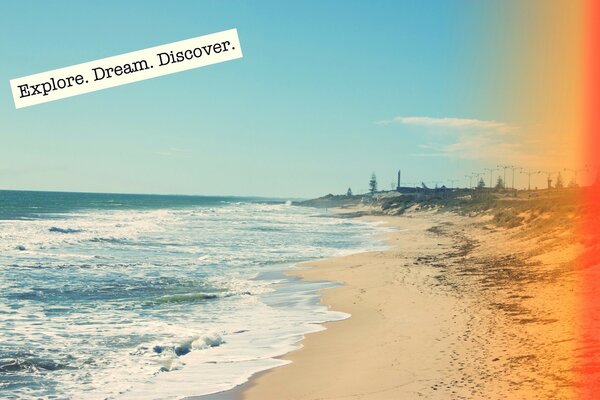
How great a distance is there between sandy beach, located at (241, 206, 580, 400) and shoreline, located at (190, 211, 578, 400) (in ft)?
0.07

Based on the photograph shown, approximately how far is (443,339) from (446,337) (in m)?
0.16

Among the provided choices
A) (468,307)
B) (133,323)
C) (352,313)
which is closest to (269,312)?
(352,313)

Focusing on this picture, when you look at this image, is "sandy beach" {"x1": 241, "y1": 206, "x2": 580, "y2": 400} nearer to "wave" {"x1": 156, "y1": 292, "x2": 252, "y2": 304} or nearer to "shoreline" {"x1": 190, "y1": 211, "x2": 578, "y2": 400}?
"shoreline" {"x1": 190, "y1": 211, "x2": 578, "y2": 400}

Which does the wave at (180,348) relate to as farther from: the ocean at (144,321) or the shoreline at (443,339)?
the shoreline at (443,339)

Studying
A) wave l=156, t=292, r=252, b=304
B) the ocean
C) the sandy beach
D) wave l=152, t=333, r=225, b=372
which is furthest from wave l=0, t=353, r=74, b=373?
wave l=156, t=292, r=252, b=304

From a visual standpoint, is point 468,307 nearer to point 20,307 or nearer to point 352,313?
point 352,313

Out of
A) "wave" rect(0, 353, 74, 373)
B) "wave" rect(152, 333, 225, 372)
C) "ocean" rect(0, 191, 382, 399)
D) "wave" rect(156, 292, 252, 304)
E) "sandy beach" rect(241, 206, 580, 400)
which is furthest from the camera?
"wave" rect(156, 292, 252, 304)

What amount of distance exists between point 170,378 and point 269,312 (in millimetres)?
6679

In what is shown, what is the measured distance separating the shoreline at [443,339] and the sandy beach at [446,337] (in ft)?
0.07

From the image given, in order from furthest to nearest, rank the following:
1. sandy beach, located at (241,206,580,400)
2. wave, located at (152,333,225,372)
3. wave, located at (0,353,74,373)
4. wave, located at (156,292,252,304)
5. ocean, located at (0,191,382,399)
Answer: wave, located at (156,292,252,304), wave, located at (152,333,225,372), wave, located at (0,353,74,373), ocean, located at (0,191,382,399), sandy beach, located at (241,206,580,400)

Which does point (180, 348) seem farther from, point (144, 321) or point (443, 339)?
point (443, 339)

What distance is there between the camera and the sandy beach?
922 centimetres

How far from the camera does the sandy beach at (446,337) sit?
9.22 meters

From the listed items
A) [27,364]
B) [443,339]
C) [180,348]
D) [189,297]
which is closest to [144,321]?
[180,348]
